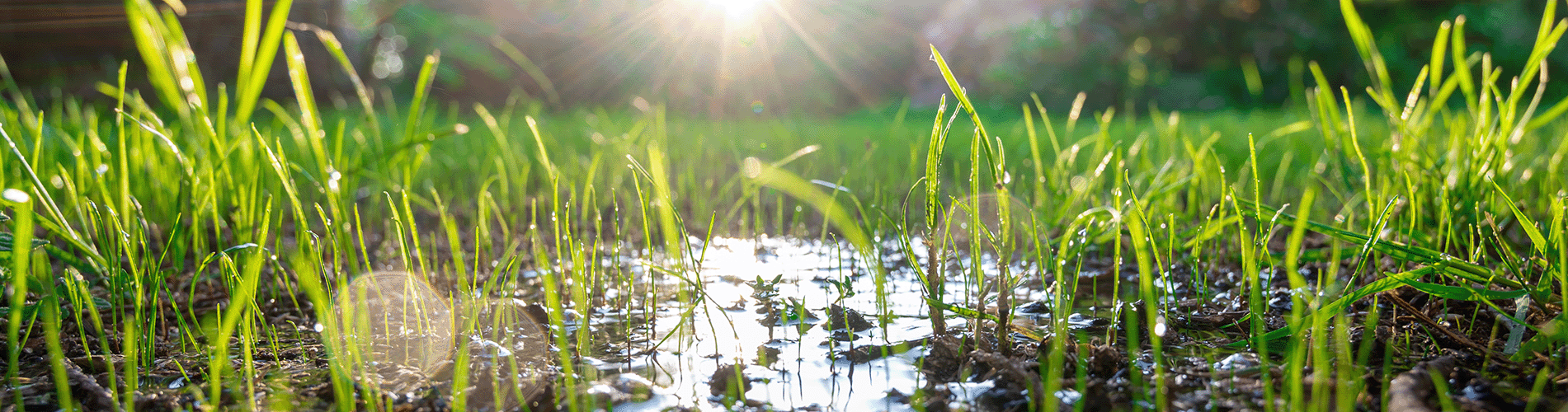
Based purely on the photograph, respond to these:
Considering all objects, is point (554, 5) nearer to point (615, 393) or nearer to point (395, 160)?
point (395, 160)

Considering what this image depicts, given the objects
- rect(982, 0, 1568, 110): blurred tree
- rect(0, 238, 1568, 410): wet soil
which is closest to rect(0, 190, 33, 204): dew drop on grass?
rect(0, 238, 1568, 410): wet soil

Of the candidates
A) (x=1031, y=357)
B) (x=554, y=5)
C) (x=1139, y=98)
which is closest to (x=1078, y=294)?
(x=1031, y=357)

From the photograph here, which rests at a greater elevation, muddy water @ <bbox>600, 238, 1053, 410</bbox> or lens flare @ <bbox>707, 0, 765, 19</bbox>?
lens flare @ <bbox>707, 0, 765, 19</bbox>

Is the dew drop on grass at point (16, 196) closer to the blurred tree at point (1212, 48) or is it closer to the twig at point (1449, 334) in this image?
the twig at point (1449, 334)

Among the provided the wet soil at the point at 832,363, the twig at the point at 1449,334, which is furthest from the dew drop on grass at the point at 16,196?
the twig at the point at 1449,334

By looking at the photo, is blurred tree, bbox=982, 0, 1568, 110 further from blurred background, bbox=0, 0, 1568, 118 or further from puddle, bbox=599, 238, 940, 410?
puddle, bbox=599, 238, 940, 410

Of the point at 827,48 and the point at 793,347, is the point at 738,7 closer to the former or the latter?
the point at 827,48

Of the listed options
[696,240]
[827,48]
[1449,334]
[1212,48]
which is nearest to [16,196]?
[696,240]

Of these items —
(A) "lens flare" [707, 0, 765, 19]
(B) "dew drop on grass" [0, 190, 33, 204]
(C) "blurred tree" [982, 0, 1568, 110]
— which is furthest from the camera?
(A) "lens flare" [707, 0, 765, 19]
